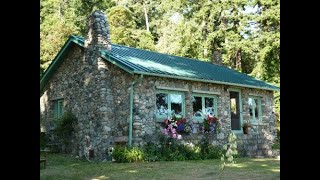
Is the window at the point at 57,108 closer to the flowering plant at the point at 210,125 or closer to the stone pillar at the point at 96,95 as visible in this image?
the stone pillar at the point at 96,95

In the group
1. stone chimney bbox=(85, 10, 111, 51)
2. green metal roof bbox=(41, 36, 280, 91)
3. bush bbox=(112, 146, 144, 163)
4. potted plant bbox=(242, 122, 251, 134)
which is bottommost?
bush bbox=(112, 146, 144, 163)

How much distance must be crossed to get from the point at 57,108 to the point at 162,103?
578cm

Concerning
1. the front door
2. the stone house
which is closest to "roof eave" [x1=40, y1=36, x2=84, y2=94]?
the stone house

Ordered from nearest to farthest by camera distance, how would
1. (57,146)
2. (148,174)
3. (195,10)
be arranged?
1. (148,174)
2. (57,146)
3. (195,10)

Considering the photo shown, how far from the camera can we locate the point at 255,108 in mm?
18625

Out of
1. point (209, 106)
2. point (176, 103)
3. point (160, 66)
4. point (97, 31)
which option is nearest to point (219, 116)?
point (209, 106)

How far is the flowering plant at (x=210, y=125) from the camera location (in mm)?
15251

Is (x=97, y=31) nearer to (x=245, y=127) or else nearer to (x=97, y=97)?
(x=97, y=97)

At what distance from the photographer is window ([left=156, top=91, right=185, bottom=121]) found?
14.2 m

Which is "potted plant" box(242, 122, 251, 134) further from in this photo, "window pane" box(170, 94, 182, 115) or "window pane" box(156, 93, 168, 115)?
"window pane" box(156, 93, 168, 115)
